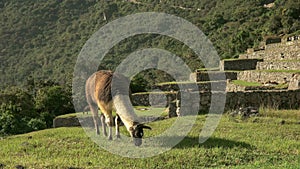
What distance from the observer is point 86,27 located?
→ 6738 centimetres

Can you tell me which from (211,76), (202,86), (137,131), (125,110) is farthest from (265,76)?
(137,131)

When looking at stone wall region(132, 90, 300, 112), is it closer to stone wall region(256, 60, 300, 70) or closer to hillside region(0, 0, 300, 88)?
stone wall region(256, 60, 300, 70)

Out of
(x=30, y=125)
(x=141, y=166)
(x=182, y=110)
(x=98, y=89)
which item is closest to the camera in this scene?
(x=141, y=166)

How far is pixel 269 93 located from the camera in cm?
1395

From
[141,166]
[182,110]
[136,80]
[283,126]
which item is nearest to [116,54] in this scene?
[136,80]

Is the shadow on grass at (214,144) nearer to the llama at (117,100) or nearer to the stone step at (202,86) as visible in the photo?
the llama at (117,100)

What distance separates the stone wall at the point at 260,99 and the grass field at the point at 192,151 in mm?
2496

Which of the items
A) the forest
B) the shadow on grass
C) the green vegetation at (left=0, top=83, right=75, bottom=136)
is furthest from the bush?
the shadow on grass

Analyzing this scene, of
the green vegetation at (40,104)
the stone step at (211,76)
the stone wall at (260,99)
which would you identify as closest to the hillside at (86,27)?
the green vegetation at (40,104)

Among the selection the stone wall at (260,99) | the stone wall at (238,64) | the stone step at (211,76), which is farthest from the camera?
the stone wall at (238,64)

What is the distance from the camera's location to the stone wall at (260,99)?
13.7 meters

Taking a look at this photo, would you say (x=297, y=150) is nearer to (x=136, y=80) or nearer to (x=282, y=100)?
(x=282, y=100)

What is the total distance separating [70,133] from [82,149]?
2277 mm

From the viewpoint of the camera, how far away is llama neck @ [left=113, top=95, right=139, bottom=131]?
8.50m
